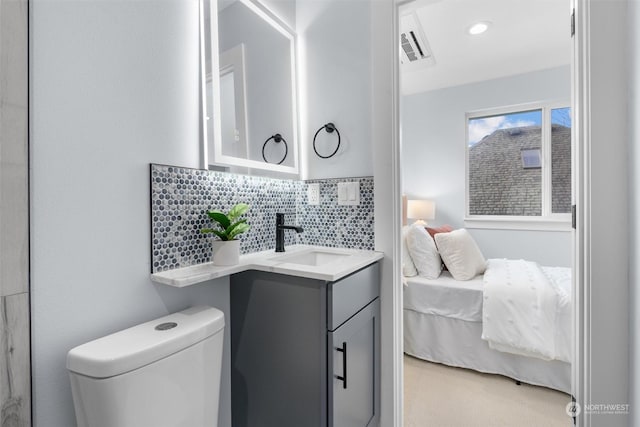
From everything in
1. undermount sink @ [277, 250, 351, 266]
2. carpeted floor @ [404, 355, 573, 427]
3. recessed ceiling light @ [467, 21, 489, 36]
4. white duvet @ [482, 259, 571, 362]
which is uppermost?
recessed ceiling light @ [467, 21, 489, 36]

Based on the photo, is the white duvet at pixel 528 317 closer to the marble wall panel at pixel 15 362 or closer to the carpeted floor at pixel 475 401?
the carpeted floor at pixel 475 401

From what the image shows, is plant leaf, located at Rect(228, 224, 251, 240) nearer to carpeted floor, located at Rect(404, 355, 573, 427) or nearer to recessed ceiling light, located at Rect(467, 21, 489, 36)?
carpeted floor, located at Rect(404, 355, 573, 427)

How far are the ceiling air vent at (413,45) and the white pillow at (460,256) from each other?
1.67m

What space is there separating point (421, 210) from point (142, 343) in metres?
3.30

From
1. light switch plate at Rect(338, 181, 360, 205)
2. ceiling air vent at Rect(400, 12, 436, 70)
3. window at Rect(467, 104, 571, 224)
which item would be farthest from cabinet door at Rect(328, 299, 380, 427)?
window at Rect(467, 104, 571, 224)

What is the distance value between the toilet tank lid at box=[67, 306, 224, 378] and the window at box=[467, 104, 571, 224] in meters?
3.50

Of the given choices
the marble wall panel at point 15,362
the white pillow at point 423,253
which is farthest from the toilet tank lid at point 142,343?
the white pillow at point 423,253

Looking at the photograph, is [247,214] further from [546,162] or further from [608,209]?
[546,162]

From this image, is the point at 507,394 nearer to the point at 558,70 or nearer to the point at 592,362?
the point at 592,362

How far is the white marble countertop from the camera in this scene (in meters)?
0.98

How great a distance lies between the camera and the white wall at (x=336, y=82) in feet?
4.95

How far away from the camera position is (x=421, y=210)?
3.59 meters

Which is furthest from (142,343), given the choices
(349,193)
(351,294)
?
(349,193)

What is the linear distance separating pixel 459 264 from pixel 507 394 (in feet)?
2.95
